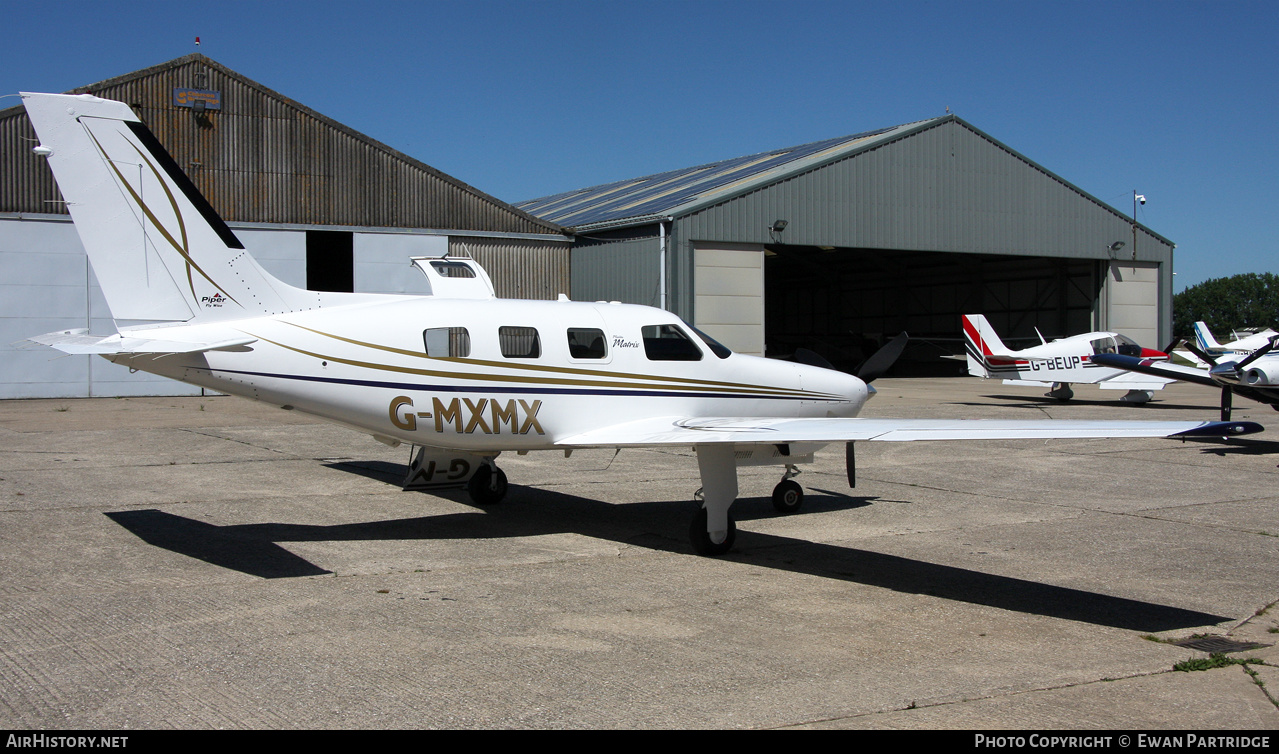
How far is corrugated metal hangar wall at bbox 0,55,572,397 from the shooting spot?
25422mm

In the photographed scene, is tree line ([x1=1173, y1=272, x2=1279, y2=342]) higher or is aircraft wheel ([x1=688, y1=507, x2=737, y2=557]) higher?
tree line ([x1=1173, y1=272, x2=1279, y2=342])

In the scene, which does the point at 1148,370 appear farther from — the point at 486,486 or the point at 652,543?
the point at 486,486

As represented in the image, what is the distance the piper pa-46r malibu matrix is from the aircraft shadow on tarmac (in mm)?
899

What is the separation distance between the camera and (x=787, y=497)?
11.0 metres

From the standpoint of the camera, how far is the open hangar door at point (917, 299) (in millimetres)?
44062

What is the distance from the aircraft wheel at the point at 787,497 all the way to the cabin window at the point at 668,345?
2029 millimetres

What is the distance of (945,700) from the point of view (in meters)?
5.14

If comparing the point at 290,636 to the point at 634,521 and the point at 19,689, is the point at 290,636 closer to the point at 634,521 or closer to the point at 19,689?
the point at 19,689

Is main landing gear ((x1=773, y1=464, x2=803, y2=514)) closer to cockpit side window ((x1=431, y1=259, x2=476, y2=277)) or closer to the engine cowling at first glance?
cockpit side window ((x1=431, y1=259, x2=476, y2=277))

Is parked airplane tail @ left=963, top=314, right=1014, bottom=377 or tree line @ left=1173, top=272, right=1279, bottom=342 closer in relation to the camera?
parked airplane tail @ left=963, top=314, right=1014, bottom=377

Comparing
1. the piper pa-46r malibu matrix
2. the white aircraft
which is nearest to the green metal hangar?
the white aircraft

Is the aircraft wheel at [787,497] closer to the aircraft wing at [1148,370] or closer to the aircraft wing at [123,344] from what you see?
the aircraft wing at [123,344]

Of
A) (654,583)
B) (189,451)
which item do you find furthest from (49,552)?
(189,451)

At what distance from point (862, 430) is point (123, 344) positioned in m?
5.91
